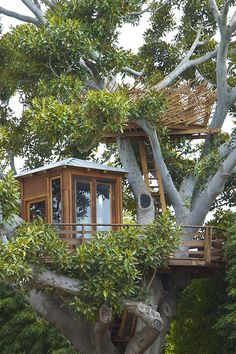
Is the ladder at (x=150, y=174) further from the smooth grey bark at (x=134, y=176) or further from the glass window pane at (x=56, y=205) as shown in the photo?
the glass window pane at (x=56, y=205)

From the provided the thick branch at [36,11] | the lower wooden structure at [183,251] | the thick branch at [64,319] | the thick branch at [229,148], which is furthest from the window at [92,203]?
the thick branch at [36,11]

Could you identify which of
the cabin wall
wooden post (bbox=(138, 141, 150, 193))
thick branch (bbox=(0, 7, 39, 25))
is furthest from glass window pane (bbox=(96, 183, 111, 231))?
thick branch (bbox=(0, 7, 39, 25))

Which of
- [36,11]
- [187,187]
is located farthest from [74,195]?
[36,11]

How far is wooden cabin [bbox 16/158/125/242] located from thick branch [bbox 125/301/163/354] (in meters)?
1.93

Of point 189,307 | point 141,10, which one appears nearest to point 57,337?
point 189,307

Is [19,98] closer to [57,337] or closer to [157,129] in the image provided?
[157,129]

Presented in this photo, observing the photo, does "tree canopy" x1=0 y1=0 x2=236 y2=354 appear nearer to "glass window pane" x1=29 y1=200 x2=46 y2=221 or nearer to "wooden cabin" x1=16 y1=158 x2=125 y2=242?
"wooden cabin" x1=16 y1=158 x2=125 y2=242

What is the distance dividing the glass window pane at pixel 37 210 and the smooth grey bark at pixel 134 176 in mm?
2397

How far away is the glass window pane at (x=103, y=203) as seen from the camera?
18531mm

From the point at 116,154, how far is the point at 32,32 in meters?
5.49

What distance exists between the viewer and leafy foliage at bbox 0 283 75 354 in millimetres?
18812

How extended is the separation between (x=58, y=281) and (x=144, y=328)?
2136 mm

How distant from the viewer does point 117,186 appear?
1900 centimetres

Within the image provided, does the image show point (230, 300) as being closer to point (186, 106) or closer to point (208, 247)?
point (208, 247)
